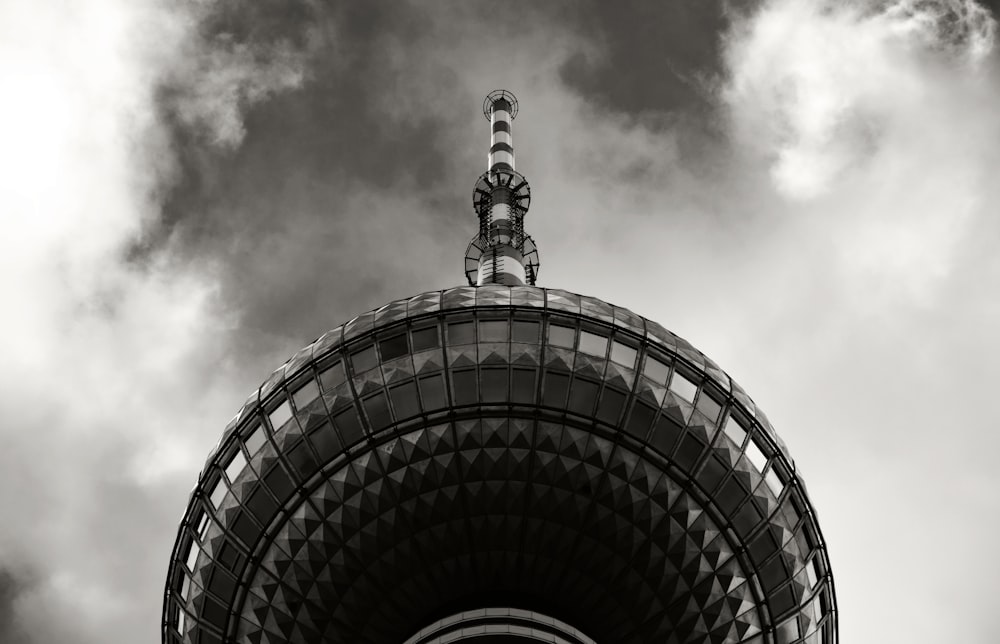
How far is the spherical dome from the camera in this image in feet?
88.2

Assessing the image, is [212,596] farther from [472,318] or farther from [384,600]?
[472,318]

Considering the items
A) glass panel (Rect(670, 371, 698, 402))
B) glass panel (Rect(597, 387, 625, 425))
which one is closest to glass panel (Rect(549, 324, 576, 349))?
glass panel (Rect(597, 387, 625, 425))

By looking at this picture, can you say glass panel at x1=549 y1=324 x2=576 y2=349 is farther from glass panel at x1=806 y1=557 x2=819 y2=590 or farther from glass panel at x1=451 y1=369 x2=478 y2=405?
glass panel at x1=806 y1=557 x2=819 y2=590

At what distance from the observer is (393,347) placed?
28312 millimetres

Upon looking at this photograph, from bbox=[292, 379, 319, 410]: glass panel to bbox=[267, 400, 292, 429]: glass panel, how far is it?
0.23 metres

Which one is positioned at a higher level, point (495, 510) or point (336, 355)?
point (336, 355)

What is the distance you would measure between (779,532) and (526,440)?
635 cm

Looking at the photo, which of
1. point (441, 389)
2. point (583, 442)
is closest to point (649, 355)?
point (583, 442)

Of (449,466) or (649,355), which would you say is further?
(649,355)

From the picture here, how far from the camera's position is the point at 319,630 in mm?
27312

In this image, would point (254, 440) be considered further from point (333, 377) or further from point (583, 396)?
point (583, 396)

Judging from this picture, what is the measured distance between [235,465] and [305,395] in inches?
91.8

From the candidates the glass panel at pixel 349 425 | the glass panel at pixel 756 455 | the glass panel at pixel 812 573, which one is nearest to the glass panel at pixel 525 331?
the glass panel at pixel 349 425

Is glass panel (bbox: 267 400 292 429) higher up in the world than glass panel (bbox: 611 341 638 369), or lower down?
lower down
